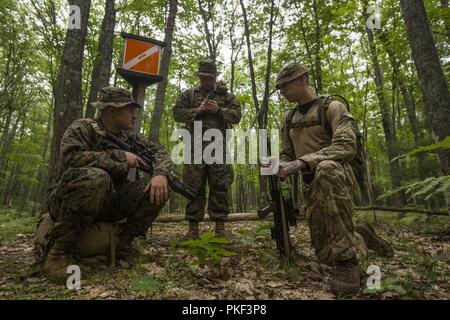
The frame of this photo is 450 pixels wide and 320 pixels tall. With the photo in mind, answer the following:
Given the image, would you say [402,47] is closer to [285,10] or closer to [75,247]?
[285,10]

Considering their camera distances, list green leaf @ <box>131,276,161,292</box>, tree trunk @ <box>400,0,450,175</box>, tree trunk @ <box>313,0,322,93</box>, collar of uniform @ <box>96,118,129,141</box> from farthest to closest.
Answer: tree trunk @ <box>313,0,322,93</box> < tree trunk @ <box>400,0,450,175</box> < collar of uniform @ <box>96,118,129,141</box> < green leaf @ <box>131,276,161,292</box>

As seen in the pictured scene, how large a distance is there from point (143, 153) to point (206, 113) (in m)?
1.54

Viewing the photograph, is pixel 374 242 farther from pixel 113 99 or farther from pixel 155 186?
pixel 113 99


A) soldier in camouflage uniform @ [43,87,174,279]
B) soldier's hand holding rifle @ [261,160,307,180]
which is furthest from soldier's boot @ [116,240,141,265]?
soldier's hand holding rifle @ [261,160,307,180]

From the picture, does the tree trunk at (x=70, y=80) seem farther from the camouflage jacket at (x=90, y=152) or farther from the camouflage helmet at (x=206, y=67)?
the camouflage helmet at (x=206, y=67)

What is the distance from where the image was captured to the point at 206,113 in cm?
473

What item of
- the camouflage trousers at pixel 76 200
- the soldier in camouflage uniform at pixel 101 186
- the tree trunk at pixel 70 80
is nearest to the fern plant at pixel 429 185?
the soldier in camouflage uniform at pixel 101 186

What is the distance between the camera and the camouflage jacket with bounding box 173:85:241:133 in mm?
4656

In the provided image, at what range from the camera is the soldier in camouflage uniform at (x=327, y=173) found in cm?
249

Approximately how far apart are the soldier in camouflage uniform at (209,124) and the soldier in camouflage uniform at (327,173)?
1495mm

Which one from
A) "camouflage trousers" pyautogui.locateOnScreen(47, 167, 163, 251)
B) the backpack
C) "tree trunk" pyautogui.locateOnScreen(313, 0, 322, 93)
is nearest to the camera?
"camouflage trousers" pyautogui.locateOnScreen(47, 167, 163, 251)

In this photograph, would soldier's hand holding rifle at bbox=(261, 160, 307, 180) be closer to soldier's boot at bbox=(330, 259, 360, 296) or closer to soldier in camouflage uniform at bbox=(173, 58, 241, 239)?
soldier's boot at bbox=(330, 259, 360, 296)

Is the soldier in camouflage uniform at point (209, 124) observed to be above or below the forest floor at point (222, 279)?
above

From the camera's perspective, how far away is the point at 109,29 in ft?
27.8
